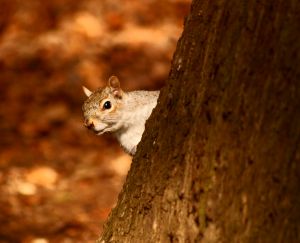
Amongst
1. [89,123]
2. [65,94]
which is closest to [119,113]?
[89,123]

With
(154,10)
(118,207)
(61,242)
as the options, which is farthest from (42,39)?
(118,207)

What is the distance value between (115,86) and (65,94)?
3449mm

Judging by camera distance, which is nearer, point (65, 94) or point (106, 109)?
point (106, 109)

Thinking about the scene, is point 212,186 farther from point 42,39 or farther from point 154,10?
point 154,10

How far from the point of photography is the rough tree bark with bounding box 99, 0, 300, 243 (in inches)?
81.0

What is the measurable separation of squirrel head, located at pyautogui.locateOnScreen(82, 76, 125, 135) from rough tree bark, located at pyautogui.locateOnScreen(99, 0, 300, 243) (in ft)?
2.98

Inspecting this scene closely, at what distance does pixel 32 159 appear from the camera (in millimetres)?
6086

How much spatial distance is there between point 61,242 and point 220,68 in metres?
2.72

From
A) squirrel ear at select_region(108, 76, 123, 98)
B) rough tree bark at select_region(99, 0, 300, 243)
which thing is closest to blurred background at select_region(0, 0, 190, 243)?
squirrel ear at select_region(108, 76, 123, 98)

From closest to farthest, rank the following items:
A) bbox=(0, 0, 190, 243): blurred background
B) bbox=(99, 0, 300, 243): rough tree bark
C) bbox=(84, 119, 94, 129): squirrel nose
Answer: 1. bbox=(99, 0, 300, 243): rough tree bark
2. bbox=(84, 119, 94, 129): squirrel nose
3. bbox=(0, 0, 190, 243): blurred background

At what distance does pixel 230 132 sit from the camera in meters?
2.17

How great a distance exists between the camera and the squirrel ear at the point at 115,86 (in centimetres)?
345

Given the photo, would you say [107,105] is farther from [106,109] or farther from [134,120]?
[134,120]

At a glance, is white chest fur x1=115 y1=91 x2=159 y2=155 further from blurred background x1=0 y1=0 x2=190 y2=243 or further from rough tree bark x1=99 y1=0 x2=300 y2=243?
blurred background x1=0 y1=0 x2=190 y2=243
